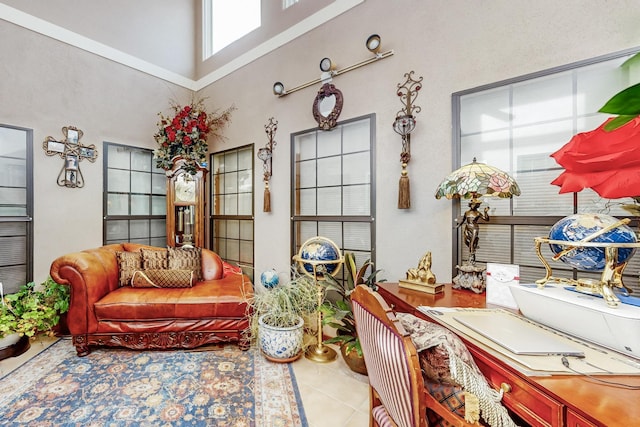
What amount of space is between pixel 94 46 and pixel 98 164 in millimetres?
1403

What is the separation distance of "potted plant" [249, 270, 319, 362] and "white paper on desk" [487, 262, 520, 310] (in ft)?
4.39

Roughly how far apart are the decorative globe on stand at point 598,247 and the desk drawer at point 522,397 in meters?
0.39

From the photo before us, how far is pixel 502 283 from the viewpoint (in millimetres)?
1387

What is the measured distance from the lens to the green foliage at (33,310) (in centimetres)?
231

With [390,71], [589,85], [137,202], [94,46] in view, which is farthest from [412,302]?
[94,46]

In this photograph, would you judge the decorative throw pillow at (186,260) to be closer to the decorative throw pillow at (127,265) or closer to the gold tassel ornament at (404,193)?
the decorative throw pillow at (127,265)

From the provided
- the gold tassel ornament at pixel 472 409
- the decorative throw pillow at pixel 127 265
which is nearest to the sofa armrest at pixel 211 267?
the decorative throw pillow at pixel 127 265

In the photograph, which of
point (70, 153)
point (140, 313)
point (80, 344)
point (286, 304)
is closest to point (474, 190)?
point (286, 304)

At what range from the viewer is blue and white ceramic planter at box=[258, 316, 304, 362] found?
90.5 inches

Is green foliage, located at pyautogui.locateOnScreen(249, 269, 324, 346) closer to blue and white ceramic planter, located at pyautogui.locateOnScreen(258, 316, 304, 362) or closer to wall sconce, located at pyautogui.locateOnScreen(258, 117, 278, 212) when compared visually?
blue and white ceramic planter, located at pyautogui.locateOnScreen(258, 316, 304, 362)

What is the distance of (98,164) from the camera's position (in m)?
3.44

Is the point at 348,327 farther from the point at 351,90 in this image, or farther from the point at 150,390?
the point at 351,90

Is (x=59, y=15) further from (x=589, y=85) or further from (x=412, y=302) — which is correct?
(x=589, y=85)

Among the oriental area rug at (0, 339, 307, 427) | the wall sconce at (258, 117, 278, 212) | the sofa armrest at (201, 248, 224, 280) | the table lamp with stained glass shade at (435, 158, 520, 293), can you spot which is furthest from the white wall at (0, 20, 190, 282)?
the table lamp with stained glass shade at (435, 158, 520, 293)
